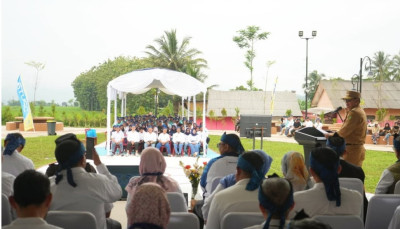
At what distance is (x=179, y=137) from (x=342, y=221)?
36.6 ft

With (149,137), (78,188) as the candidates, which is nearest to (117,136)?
(149,137)

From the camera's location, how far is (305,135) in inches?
240


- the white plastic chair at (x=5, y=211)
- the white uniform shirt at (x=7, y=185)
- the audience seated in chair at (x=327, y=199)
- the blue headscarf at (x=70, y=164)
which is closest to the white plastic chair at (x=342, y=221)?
the audience seated in chair at (x=327, y=199)

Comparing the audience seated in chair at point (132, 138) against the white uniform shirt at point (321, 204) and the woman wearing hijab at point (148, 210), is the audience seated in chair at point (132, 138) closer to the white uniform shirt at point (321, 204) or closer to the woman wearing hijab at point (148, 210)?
the white uniform shirt at point (321, 204)

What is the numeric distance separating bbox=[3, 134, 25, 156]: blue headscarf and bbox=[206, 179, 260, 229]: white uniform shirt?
7.55 ft

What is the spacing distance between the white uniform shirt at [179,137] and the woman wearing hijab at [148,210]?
11.4 meters

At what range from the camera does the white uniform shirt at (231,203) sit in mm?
2805

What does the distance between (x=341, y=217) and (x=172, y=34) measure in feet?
136

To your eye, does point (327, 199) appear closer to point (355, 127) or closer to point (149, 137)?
point (355, 127)

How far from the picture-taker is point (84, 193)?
2.95m

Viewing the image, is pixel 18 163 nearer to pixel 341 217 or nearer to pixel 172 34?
pixel 341 217

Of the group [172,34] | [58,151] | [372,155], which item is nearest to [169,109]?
[172,34]

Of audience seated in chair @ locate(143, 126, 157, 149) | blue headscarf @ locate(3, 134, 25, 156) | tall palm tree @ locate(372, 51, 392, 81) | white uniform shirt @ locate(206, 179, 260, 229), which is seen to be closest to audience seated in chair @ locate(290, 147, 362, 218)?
white uniform shirt @ locate(206, 179, 260, 229)

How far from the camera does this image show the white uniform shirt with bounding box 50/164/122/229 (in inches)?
116
